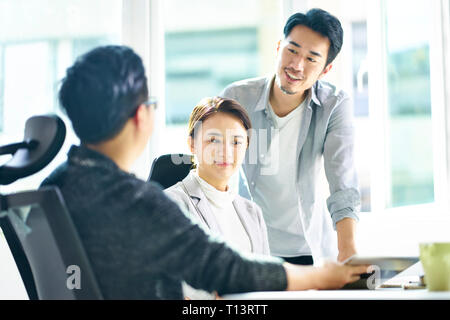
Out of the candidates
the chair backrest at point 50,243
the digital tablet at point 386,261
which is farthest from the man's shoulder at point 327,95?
the chair backrest at point 50,243

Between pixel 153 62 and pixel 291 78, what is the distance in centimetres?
29

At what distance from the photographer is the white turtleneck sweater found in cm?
101

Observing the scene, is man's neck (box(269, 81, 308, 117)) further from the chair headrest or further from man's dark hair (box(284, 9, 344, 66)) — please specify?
the chair headrest

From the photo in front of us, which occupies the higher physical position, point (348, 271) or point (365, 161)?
point (365, 161)

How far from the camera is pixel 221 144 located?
990mm

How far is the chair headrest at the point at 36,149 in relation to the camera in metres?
0.73

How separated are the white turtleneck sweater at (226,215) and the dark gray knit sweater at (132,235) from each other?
317mm

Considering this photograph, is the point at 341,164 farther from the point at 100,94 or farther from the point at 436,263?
the point at 100,94

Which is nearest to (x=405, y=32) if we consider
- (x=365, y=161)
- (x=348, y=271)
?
(x=365, y=161)

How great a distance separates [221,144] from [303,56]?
0.27 metres

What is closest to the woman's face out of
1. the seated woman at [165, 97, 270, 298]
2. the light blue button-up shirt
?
the seated woman at [165, 97, 270, 298]

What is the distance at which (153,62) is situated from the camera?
1102mm
